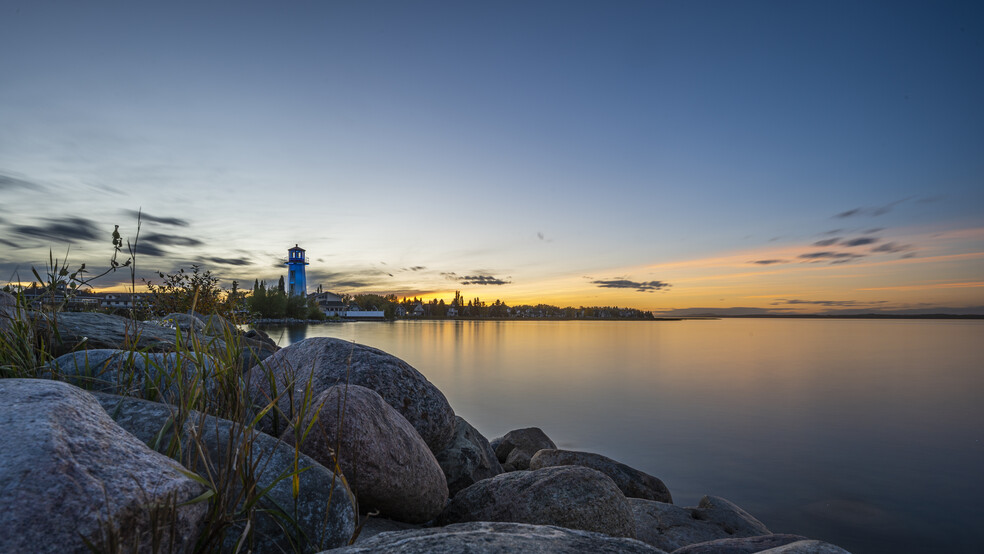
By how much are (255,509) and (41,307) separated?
459 centimetres

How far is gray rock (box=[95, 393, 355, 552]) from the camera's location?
258cm

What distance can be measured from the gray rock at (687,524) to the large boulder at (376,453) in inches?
121

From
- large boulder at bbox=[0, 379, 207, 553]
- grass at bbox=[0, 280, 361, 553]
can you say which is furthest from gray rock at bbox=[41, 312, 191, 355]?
large boulder at bbox=[0, 379, 207, 553]

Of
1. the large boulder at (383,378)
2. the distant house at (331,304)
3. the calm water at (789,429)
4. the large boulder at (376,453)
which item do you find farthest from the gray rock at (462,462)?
the distant house at (331,304)

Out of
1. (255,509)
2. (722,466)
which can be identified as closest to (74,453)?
(255,509)

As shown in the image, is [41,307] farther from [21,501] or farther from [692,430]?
[692,430]

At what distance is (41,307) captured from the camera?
16.9ft

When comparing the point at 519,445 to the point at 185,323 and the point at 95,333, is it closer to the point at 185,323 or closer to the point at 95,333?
the point at 185,323

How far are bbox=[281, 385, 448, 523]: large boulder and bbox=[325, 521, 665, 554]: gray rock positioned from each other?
1.67m

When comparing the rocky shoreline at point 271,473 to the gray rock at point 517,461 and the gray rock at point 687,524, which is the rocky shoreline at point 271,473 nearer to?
the gray rock at point 687,524

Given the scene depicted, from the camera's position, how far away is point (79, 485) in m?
1.74

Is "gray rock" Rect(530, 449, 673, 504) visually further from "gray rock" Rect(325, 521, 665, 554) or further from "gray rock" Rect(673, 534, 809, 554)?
"gray rock" Rect(325, 521, 665, 554)

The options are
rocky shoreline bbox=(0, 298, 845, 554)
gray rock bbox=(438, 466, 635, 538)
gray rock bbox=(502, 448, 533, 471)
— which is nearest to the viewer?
rocky shoreline bbox=(0, 298, 845, 554)

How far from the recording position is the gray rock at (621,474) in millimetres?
7750
